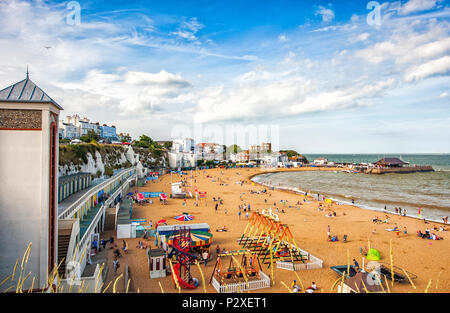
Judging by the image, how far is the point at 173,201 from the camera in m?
33.5

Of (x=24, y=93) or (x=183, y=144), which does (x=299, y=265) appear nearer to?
(x=24, y=93)

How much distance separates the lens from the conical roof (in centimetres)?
934

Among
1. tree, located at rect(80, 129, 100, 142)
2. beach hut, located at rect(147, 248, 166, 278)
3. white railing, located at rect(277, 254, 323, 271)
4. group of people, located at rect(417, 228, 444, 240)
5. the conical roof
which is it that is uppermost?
tree, located at rect(80, 129, 100, 142)

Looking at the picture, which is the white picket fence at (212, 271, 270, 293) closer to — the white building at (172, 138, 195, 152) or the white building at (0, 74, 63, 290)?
the white building at (0, 74, 63, 290)

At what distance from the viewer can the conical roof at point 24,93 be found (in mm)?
9336

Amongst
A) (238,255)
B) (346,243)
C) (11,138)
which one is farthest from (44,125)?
(346,243)

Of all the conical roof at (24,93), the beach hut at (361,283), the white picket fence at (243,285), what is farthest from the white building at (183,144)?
the beach hut at (361,283)

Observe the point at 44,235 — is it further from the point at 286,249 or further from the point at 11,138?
the point at 286,249

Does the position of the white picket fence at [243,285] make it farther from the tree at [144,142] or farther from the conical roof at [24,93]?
the tree at [144,142]

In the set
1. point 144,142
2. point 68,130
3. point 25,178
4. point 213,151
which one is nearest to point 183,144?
point 213,151

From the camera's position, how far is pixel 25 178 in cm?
961

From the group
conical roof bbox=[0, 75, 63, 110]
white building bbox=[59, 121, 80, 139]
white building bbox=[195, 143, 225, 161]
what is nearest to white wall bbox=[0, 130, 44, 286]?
conical roof bbox=[0, 75, 63, 110]
